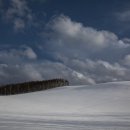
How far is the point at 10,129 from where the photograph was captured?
9.29m

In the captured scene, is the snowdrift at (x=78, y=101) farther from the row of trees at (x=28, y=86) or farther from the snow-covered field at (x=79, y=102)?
the row of trees at (x=28, y=86)

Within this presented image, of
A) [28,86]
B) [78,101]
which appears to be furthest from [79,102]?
[28,86]

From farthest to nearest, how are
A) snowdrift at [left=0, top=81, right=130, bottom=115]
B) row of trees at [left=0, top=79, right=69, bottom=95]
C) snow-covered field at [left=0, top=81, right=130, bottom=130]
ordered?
1. row of trees at [left=0, top=79, right=69, bottom=95]
2. snowdrift at [left=0, top=81, right=130, bottom=115]
3. snow-covered field at [left=0, top=81, right=130, bottom=130]

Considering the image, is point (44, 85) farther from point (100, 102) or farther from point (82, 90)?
point (100, 102)

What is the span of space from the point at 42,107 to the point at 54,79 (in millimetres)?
16273

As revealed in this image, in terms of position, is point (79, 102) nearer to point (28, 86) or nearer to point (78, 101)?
point (78, 101)

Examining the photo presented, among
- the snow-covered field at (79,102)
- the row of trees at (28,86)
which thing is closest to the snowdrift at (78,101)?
the snow-covered field at (79,102)

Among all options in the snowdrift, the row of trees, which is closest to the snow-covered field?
the snowdrift

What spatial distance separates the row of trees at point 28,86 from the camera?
40219mm

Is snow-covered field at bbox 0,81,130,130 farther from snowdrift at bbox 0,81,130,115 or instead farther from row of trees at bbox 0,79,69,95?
row of trees at bbox 0,79,69,95

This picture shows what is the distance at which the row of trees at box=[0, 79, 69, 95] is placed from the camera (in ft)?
132

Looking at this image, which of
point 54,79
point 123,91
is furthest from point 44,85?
point 123,91

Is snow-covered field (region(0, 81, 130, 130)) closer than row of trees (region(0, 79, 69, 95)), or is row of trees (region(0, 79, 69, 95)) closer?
snow-covered field (region(0, 81, 130, 130))

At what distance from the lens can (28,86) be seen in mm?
40688
